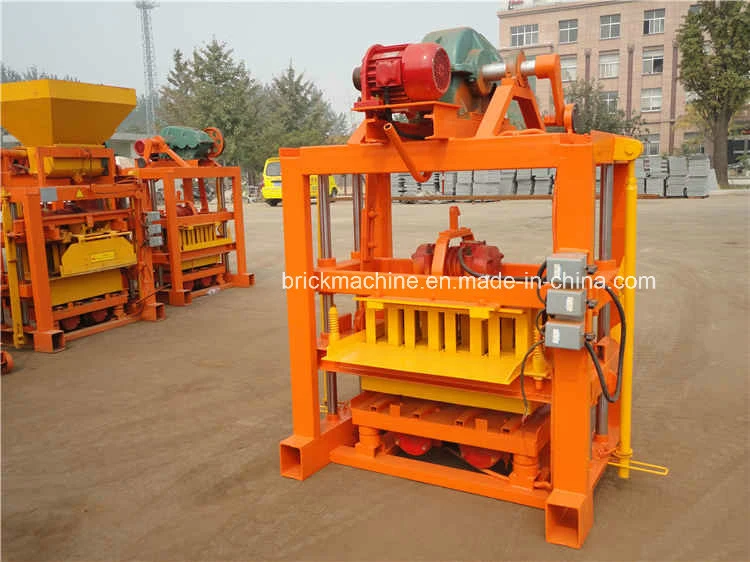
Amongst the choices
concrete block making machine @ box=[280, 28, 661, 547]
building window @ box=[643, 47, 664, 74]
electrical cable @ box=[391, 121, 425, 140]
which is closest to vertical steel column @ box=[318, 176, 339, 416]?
concrete block making machine @ box=[280, 28, 661, 547]

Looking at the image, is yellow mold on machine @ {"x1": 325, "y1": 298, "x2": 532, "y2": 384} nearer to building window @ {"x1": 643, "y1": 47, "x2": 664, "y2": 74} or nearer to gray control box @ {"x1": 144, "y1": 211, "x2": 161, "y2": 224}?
gray control box @ {"x1": 144, "y1": 211, "x2": 161, "y2": 224}

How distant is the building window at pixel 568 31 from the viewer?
45097mm

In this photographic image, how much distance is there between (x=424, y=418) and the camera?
11.8ft

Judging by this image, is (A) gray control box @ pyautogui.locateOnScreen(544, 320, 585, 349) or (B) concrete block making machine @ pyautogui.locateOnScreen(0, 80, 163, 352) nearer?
(A) gray control box @ pyautogui.locateOnScreen(544, 320, 585, 349)

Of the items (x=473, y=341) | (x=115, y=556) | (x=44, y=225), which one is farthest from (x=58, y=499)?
(x=44, y=225)

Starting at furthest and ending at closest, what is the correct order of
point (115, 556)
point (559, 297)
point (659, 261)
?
point (659, 261) → point (115, 556) → point (559, 297)

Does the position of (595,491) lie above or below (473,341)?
below

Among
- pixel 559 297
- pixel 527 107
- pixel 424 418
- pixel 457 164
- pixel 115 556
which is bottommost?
pixel 115 556

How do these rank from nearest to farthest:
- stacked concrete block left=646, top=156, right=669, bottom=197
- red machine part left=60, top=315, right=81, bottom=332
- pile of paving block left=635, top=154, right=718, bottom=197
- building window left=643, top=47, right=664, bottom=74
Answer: red machine part left=60, top=315, right=81, bottom=332
pile of paving block left=635, top=154, right=718, bottom=197
stacked concrete block left=646, top=156, right=669, bottom=197
building window left=643, top=47, right=664, bottom=74

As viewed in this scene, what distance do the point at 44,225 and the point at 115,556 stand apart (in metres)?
4.57

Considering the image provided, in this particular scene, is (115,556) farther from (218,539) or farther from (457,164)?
(457,164)

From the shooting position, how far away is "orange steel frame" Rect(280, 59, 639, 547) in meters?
2.94

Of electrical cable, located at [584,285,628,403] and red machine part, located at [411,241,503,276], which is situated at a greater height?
red machine part, located at [411,241,503,276]

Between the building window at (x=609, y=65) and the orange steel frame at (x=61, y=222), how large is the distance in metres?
43.1
